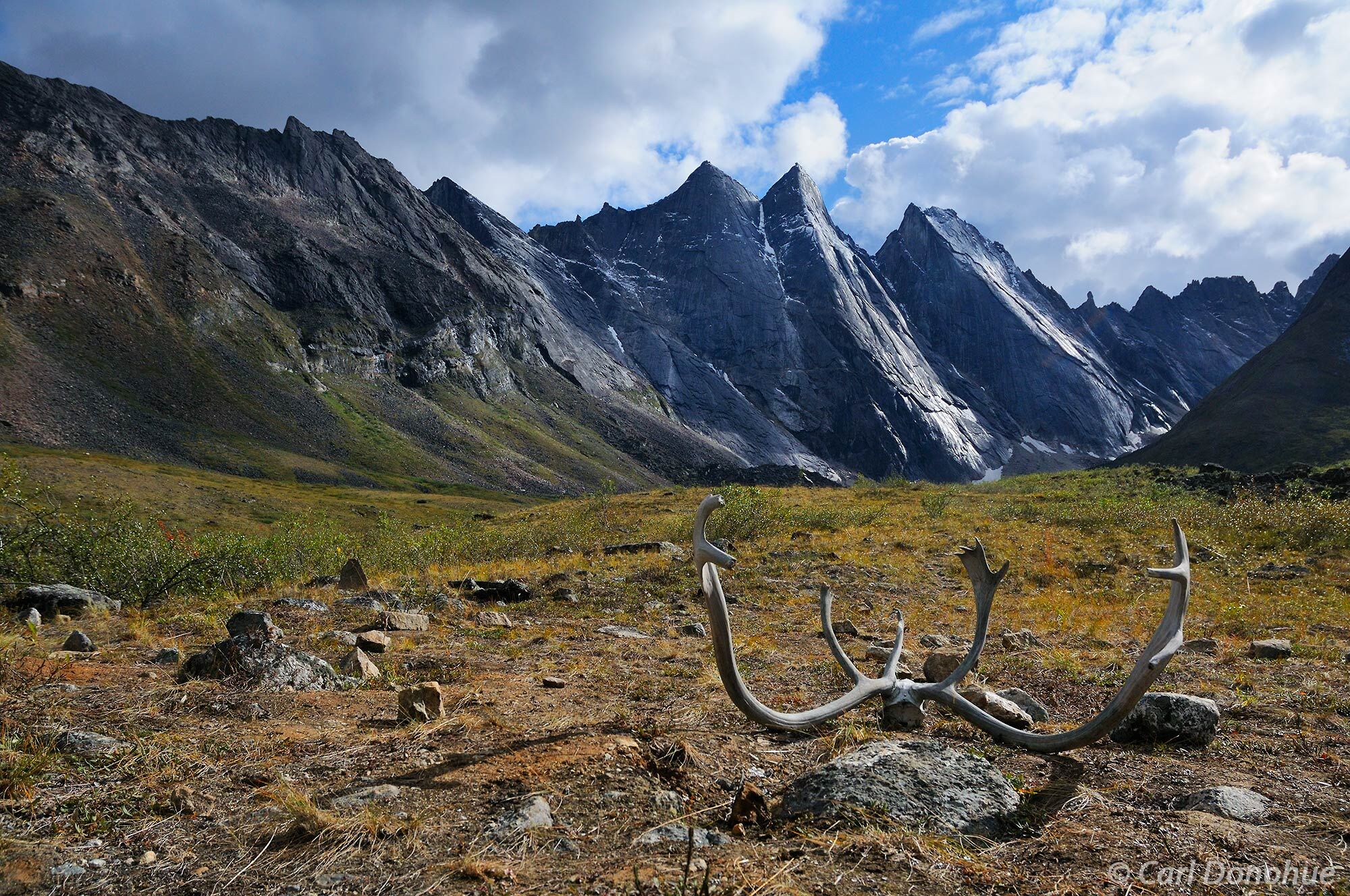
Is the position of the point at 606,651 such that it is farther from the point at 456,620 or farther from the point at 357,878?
the point at 357,878

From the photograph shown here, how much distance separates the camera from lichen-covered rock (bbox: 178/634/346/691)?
5496 millimetres

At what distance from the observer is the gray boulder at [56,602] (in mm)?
8695

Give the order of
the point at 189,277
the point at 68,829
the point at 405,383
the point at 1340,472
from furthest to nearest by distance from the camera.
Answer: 1. the point at 405,383
2. the point at 189,277
3. the point at 1340,472
4. the point at 68,829

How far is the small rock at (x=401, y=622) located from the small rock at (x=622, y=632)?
2258mm

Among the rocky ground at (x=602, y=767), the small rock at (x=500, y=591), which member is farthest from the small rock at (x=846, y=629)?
the small rock at (x=500, y=591)

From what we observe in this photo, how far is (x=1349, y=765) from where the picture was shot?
425cm

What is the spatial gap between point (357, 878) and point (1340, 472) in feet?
129

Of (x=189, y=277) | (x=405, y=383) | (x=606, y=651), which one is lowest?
(x=606, y=651)

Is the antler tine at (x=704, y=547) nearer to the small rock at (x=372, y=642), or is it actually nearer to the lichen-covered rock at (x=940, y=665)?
the lichen-covered rock at (x=940, y=665)

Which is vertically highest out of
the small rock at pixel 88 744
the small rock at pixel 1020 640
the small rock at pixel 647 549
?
the small rock at pixel 647 549

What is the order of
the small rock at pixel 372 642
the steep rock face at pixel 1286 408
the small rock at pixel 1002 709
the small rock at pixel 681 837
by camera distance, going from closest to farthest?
the small rock at pixel 681 837, the small rock at pixel 1002 709, the small rock at pixel 372 642, the steep rock face at pixel 1286 408

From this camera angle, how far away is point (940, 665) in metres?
5.88

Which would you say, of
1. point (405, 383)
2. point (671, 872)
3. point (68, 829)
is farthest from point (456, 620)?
point (405, 383)

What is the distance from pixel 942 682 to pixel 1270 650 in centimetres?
536
